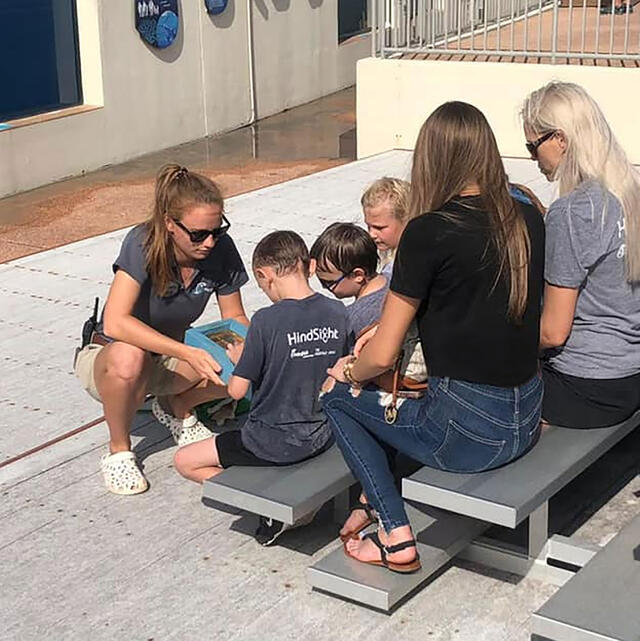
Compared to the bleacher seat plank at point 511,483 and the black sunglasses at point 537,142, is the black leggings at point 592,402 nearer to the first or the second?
the bleacher seat plank at point 511,483

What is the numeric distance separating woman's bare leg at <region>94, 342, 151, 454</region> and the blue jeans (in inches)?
34.3

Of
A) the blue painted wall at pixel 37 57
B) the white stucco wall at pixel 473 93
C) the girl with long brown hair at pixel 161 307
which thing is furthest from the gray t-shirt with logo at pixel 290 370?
the blue painted wall at pixel 37 57

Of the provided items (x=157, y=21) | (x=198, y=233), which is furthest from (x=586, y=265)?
(x=157, y=21)

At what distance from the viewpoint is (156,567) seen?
3.75 meters

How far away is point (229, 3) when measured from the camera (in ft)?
49.3

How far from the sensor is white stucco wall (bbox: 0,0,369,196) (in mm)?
12555

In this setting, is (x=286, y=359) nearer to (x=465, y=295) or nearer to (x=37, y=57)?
(x=465, y=295)

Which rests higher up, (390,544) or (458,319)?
(458,319)

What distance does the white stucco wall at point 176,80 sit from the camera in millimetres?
12555

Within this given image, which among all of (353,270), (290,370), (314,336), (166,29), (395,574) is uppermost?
(166,29)

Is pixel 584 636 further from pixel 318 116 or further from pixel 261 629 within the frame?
pixel 318 116

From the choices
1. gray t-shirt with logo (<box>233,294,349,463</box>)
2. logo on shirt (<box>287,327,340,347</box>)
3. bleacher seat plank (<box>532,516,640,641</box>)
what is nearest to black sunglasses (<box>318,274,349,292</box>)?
gray t-shirt with logo (<box>233,294,349,463</box>)

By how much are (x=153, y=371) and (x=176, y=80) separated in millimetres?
10586

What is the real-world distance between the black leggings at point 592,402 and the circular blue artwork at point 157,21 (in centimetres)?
1073
